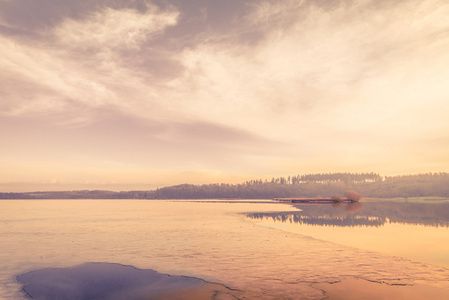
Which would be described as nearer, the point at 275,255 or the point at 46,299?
the point at 46,299

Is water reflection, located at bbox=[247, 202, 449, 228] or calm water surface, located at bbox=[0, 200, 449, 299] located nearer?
calm water surface, located at bbox=[0, 200, 449, 299]

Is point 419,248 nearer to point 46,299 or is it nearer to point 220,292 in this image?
point 220,292

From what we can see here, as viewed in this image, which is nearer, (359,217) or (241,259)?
(241,259)

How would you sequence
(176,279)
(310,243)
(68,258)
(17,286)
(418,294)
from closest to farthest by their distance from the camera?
(418,294)
(17,286)
(176,279)
(68,258)
(310,243)

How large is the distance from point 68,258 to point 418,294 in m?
16.7

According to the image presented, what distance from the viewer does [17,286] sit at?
472 inches

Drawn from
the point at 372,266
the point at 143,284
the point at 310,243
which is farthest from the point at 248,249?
the point at 143,284

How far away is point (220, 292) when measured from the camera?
10977mm

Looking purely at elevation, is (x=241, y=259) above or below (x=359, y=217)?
below

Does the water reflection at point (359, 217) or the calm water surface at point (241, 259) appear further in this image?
the water reflection at point (359, 217)

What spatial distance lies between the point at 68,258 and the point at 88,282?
17.6ft

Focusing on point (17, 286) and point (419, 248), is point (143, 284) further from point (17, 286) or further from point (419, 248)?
point (419, 248)

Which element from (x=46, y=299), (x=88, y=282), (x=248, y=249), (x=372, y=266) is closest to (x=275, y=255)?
(x=248, y=249)

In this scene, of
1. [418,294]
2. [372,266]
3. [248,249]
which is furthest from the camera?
[248,249]
